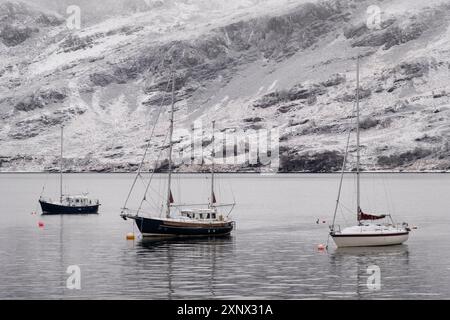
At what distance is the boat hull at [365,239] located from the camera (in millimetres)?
87375

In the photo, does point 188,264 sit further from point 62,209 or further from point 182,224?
point 62,209

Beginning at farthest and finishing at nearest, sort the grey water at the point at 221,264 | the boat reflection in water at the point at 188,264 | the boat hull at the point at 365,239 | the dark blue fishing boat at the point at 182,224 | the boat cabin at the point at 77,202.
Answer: the boat cabin at the point at 77,202, the dark blue fishing boat at the point at 182,224, the boat hull at the point at 365,239, the boat reflection in water at the point at 188,264, the grey water at the point at 221,264

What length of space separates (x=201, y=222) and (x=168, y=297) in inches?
1592

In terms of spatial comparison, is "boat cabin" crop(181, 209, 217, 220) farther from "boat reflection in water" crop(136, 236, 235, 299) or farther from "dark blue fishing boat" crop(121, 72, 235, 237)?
"boat reflection in water" crop(136, 236, 235, 299)

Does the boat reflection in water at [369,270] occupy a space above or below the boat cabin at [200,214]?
below

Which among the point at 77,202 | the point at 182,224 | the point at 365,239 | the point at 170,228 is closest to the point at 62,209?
the point at 77,202

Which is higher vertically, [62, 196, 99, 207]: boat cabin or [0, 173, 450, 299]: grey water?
[62, 196, 99, 207]: boat cabin

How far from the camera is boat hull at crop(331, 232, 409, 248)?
87375mm

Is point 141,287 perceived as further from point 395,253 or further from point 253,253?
point 395,253

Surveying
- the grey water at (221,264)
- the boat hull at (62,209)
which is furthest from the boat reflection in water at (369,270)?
the boat hull at (62,209)

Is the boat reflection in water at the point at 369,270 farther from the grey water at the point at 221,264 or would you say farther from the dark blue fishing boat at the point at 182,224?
the dark blue fishing boat at the point at 182,224

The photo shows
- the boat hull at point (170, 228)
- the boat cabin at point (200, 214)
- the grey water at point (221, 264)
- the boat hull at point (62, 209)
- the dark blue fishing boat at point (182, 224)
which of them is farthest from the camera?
the boat hull at point (62, 209)

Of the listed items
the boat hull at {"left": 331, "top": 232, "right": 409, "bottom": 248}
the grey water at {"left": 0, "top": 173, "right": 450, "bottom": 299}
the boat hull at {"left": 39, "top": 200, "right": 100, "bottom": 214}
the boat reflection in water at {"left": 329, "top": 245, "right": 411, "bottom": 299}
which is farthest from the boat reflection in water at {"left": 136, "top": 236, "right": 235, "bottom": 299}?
the boat hull at {"left": 39, "top": 200, "right": 100, "bottom": 214}

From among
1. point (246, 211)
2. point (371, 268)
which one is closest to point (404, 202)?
point (246, 211)
